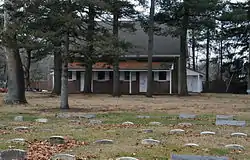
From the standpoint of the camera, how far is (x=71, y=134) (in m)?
10.4

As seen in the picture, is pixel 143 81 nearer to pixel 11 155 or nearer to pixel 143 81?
pixel 143 81

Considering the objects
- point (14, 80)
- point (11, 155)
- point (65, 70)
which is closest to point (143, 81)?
point (14, 80)

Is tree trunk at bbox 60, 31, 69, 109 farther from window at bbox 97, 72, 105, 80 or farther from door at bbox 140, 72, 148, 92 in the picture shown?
window at bbox 97, 72, 105, 80

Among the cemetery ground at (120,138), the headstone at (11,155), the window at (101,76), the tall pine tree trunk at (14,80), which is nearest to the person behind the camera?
the headstone at (11,155)

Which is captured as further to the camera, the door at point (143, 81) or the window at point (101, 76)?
the window at point (101, 76)

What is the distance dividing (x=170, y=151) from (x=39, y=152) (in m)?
2.36

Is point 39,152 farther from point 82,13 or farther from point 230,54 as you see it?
point 230,54

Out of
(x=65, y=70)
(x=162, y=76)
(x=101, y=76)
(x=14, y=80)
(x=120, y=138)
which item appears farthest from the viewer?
(x=101, y=76)

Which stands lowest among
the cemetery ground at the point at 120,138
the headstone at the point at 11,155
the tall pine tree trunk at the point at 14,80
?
the cemetery ground at the point at 120,138

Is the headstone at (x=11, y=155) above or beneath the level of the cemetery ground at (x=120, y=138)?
above

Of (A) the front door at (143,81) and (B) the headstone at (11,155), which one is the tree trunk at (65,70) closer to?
(B) the headstone at (11,155)

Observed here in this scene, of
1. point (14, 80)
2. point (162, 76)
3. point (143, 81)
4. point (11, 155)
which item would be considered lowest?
point (11, 155)

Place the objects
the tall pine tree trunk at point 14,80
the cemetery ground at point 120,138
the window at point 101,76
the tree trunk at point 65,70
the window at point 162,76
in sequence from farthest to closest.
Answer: the window at point 101,76 < the window at point 162,76 < the tall pine tree trunk at point 14,80 < the tree trunk at point 65,70 < the cemetery ground at point 120,138

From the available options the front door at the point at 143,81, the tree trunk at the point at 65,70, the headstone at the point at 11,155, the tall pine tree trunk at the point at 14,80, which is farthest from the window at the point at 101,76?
the headstone at the point at 11,155
